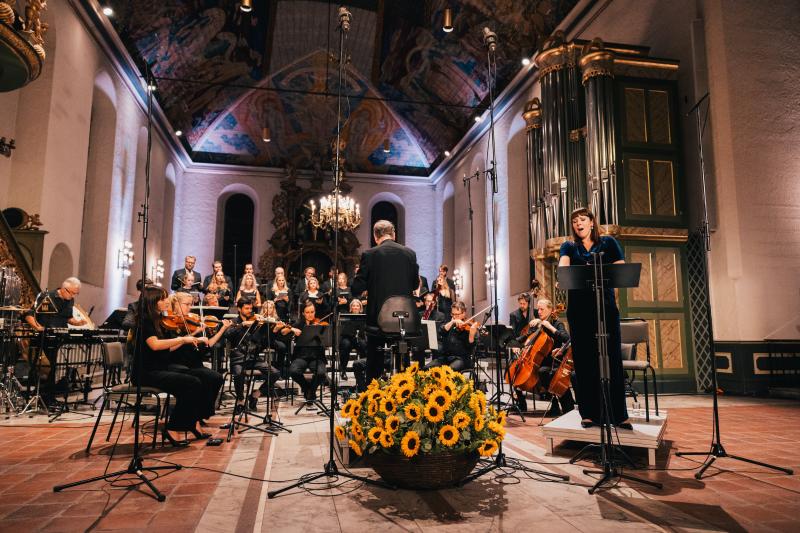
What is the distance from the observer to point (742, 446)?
454 centimetres

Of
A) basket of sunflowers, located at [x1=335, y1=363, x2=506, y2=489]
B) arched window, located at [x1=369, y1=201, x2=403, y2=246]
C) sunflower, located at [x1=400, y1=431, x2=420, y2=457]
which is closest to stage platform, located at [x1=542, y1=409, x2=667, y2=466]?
basket of sunflowers, located at [x1=335, y1=363, x2=506, y2=489]

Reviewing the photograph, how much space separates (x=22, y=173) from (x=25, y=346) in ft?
10.7

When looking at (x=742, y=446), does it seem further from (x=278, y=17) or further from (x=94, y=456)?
(x=278, y=17)

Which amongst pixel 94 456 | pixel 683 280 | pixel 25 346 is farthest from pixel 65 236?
pixel 683 280

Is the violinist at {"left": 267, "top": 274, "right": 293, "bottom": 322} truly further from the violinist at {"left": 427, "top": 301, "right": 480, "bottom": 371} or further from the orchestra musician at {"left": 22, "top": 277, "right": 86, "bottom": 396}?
the violinist at {"left": 427, "top": 301, "right": 480, "bottom": 371}

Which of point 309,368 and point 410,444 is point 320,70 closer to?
point 309,368

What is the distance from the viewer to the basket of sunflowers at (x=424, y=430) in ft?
10.4

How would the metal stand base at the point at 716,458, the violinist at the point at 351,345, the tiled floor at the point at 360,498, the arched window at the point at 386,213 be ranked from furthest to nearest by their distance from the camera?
the arched window at the point at 386,213
the violinist at the point at 351,345
the metal stand base at the point at 716,458
the tiled floor at the point at 360,498

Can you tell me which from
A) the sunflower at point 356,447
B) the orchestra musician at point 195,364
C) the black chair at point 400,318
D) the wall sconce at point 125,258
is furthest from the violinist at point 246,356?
the wall sconce at point 125,258

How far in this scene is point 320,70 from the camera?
1864cm

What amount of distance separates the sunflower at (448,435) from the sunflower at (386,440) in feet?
0.91

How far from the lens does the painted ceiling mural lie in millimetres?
12742

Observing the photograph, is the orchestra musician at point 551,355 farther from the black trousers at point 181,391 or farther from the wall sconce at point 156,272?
the wall sconce at point 156,272

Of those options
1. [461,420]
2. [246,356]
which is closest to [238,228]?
[246,356]
